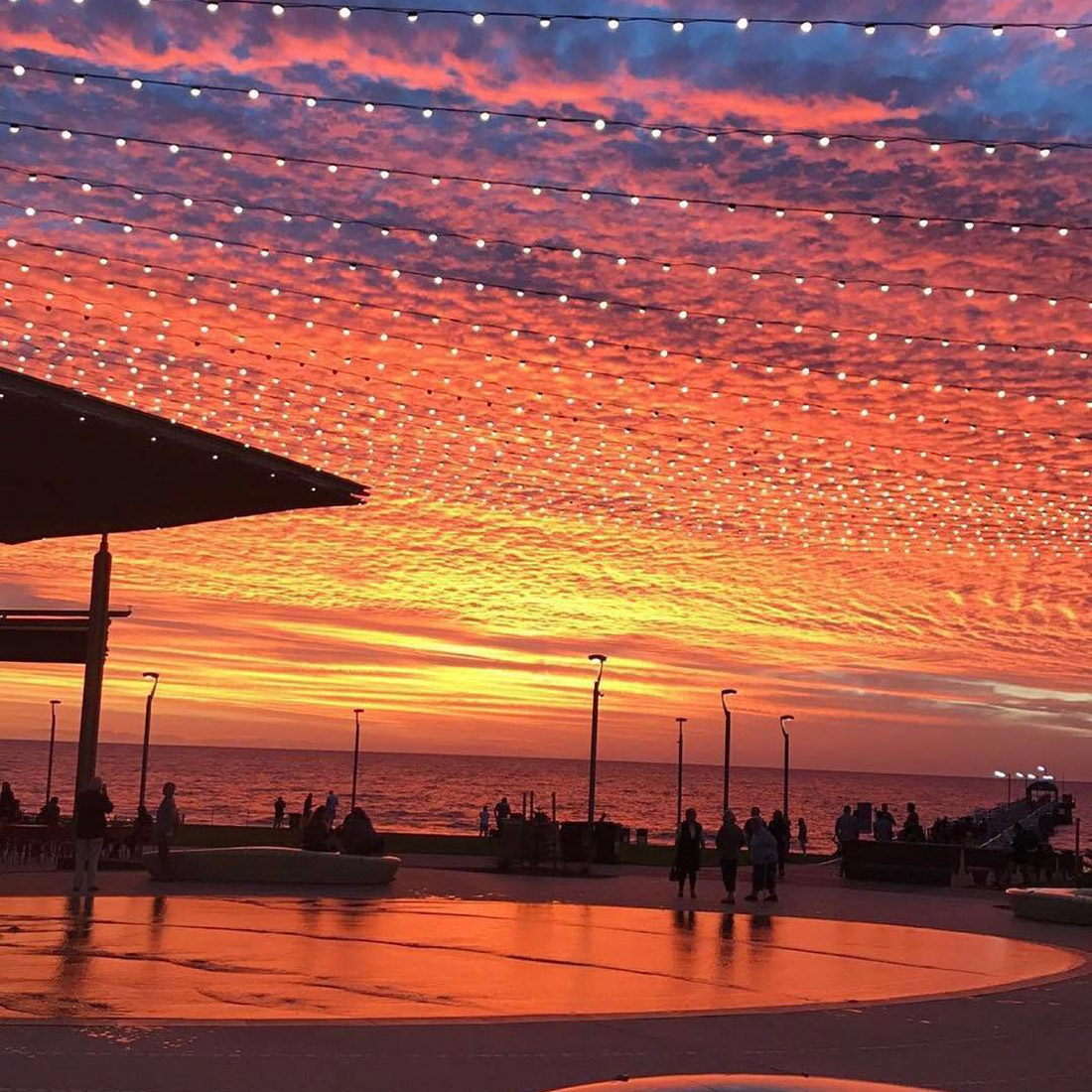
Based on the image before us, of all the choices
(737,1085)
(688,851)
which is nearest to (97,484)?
(688,851)

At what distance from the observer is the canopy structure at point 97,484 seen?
1831 cm

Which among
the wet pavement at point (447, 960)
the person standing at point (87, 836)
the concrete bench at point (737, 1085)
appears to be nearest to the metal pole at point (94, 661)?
the person standing at point (87, 836)

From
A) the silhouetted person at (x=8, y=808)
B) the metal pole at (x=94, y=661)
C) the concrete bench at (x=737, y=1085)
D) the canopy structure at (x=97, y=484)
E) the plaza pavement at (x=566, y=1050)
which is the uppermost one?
the canopy structure at (x=97, y=484)

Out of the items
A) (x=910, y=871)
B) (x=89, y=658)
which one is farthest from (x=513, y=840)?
(x=89, y=658)

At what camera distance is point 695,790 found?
186m

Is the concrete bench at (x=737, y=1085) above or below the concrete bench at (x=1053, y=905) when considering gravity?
above

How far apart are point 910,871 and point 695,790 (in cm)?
15798

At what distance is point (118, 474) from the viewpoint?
2130 cm

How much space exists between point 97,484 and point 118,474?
95cm

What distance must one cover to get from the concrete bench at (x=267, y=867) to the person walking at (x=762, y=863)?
559 cm

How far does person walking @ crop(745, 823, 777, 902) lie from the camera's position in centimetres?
2394

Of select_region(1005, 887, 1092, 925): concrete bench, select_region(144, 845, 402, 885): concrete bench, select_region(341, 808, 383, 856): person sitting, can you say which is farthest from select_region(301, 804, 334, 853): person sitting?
select_region(1005, 887, 1092, 925): concrete bench

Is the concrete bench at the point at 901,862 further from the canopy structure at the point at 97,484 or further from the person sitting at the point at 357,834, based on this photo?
the canopy structure at the point at 97,484

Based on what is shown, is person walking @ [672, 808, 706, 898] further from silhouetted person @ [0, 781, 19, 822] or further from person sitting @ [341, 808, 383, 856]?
silhouetted person @ [0, 781, 19, 822]
